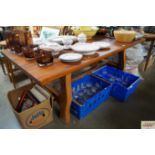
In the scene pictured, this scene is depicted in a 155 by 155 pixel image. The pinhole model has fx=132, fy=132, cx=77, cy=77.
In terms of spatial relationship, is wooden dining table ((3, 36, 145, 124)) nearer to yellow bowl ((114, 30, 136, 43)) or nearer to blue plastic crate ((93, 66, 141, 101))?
yellow bowl ((114, 30, 136, 43))

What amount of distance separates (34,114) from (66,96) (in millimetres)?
366

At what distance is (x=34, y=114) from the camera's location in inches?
50.4

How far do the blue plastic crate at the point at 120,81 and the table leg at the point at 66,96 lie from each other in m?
0.73

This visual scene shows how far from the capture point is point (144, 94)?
1908mm

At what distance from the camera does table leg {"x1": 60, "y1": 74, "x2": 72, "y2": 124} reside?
1.12 meters

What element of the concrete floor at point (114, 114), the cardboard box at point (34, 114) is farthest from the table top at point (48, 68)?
the concrete floor at point (114, 114)

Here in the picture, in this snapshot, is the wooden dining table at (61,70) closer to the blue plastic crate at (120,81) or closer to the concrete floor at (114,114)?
the concrete floor at (114,114)

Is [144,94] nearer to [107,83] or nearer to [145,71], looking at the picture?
[107,83]

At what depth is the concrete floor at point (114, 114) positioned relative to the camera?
1.44 m

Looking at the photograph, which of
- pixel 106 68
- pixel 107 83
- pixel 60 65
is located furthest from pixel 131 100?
pixel 60 65

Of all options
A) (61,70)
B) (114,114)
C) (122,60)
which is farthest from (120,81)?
(61,70)

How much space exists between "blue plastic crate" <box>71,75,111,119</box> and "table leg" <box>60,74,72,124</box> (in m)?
0.13
